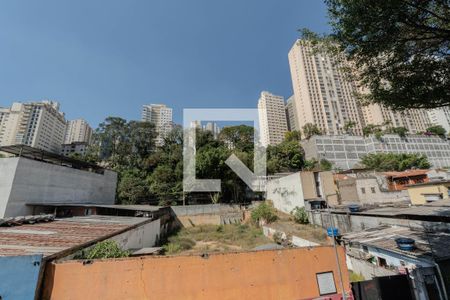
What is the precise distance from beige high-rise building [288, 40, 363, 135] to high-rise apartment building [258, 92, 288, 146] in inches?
676

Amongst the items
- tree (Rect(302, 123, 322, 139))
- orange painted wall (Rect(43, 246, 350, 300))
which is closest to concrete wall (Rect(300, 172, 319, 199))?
orange painted wall (Rect(43, 246, 350, 300))

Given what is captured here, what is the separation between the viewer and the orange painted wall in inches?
213

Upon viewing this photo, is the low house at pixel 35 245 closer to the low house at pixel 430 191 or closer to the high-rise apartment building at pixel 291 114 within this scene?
the low house at pixel 430 191

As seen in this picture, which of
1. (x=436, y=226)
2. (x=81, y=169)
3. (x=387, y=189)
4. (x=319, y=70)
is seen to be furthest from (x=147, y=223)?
(x=319, y=70)

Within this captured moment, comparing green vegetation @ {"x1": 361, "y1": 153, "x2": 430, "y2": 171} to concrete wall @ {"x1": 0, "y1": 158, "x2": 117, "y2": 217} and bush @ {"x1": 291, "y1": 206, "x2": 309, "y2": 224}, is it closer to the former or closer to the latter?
bush @ {"x1": 291, "y1": 206, "x2": 309, "y2": 224}

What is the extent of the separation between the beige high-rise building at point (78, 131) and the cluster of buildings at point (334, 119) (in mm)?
77259

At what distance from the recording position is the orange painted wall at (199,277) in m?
5.41

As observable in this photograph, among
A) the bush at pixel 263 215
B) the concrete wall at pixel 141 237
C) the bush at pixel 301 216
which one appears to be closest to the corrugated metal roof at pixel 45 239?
→ the concrete wall at pixel 141 237

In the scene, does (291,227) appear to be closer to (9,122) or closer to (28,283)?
(28,283)

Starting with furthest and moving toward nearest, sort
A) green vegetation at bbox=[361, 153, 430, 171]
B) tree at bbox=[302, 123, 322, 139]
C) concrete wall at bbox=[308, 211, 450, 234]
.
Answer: tree at bbox=[302, 123, 322, 139]
green vegetation at bbox=[361, 153, 430, 171]
concrete wall at bbox=[308, 211, 450, 234]

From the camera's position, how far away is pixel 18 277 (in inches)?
190

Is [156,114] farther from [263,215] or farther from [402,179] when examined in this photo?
[402,179]

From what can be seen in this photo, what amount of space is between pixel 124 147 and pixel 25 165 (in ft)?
76.6

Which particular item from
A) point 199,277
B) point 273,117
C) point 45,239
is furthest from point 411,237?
point 273,117
